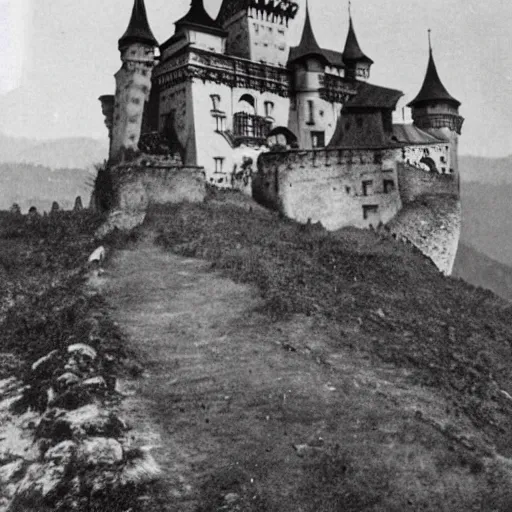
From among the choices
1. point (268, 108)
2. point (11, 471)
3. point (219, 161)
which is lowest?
point (11, 471)

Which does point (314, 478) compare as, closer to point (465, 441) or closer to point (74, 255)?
point (465, 441)

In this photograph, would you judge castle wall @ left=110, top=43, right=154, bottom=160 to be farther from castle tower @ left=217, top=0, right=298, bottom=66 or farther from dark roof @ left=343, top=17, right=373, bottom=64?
dark roof @ left=343, top=17, right=373, bottom=64

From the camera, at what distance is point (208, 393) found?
18.7 metres

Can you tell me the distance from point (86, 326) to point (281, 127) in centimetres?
3259

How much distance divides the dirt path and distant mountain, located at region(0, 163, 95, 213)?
3711 inches

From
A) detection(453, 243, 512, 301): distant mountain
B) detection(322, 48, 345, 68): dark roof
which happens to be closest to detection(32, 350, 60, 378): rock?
detection(322, 48, 345, 68): dark roof

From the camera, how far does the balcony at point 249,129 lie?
165ft

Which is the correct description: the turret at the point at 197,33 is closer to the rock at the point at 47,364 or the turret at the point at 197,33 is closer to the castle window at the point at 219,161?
the castle window at the point at 219,161

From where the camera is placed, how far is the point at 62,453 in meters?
15.4

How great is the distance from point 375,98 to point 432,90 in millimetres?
7971

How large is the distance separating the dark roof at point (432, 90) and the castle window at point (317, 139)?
29.7ft

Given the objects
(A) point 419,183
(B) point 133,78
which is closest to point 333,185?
(A) point 419,183

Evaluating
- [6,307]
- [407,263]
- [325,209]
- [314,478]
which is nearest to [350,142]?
[325,209]

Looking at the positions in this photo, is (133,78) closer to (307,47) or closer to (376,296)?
(307,47)
